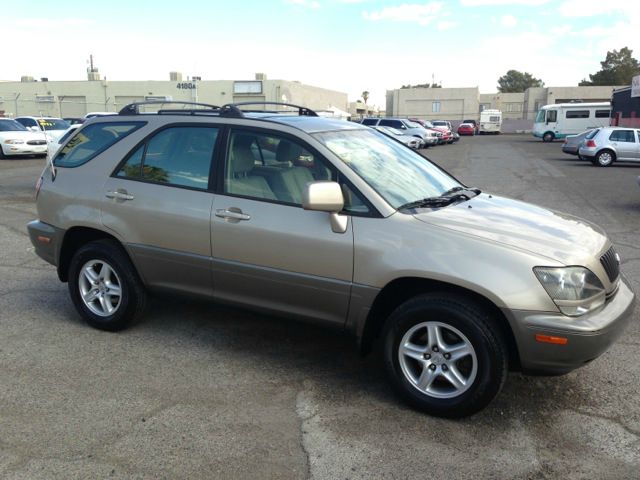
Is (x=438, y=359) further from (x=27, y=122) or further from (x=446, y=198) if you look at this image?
(x=27, y=122)

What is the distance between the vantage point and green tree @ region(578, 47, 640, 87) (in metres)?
92.2

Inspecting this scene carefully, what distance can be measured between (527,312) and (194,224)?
231 cm

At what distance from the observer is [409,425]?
3.39 m

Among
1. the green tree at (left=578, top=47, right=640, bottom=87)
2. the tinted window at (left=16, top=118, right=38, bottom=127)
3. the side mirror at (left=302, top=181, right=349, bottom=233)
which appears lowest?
the side mirror at (left=302, top=181, right=349, bottom=233)

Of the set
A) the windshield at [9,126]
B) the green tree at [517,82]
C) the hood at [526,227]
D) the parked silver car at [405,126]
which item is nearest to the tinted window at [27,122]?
the windshield at [9,126]

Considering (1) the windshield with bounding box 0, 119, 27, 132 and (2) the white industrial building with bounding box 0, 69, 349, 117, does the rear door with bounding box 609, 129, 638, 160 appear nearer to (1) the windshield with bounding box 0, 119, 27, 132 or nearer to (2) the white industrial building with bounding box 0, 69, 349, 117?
(1) the windshield with bounding box 0, 119, 27, 132

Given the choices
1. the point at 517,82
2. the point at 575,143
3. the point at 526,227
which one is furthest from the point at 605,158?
the point at 517,82

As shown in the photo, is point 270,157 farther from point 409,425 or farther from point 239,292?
point 409,425

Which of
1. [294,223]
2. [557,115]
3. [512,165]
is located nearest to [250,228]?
[294,223]

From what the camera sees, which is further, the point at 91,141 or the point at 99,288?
the point at 91,141

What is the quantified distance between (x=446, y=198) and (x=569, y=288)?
1.17m

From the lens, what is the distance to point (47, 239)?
16.1 feet

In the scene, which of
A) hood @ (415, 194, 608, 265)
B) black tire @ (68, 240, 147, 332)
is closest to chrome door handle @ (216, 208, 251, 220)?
black tire @ (68, 240, 147, 332)

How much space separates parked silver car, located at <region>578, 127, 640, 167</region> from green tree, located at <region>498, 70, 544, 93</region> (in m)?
111
